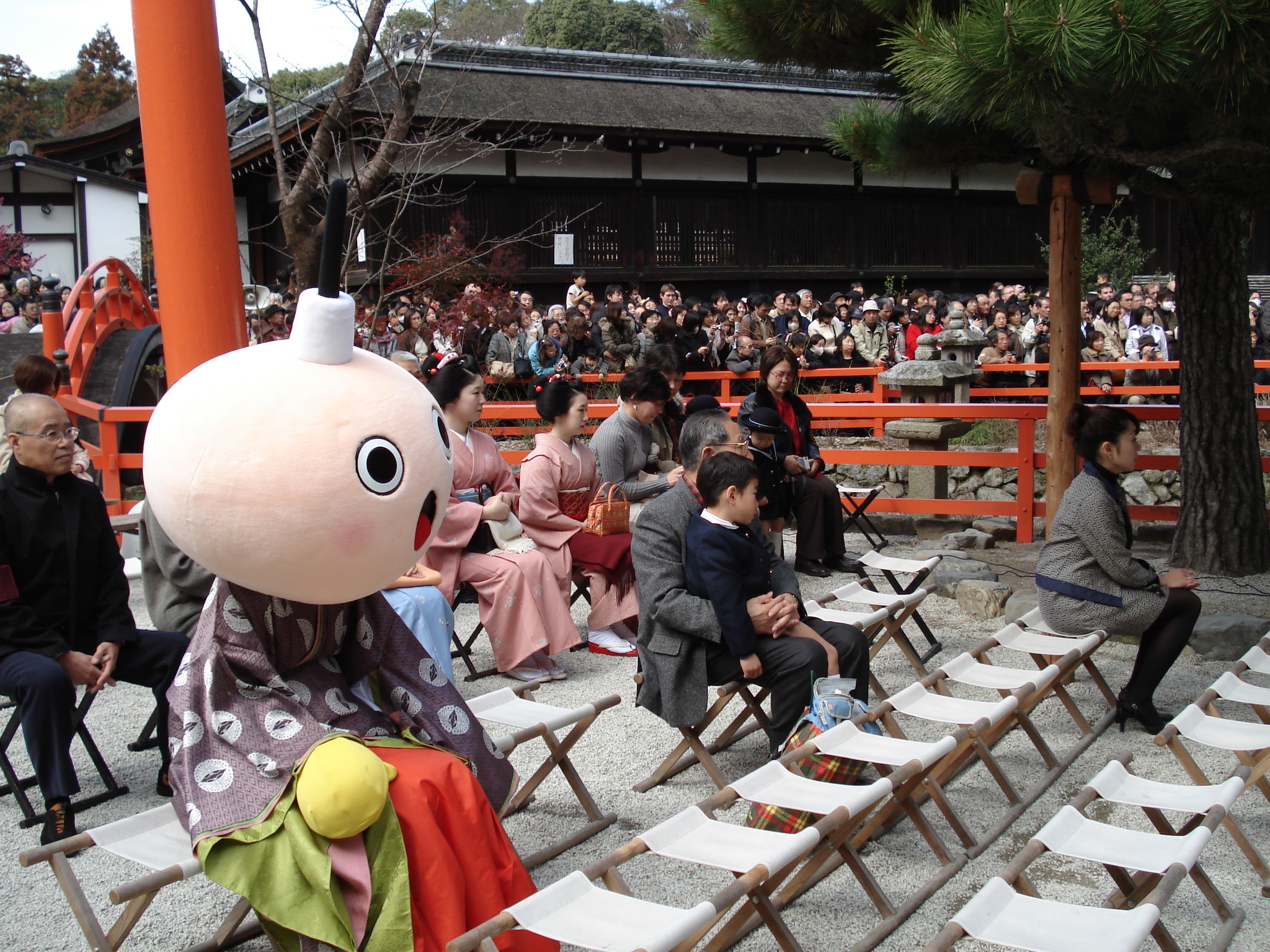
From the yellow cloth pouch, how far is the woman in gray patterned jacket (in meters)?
3.18

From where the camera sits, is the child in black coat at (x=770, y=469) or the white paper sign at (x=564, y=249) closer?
the child in black coat at (x=770, y=469)

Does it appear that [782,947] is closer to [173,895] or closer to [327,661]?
[327,661]

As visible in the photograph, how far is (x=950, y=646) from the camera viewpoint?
18.5 ft

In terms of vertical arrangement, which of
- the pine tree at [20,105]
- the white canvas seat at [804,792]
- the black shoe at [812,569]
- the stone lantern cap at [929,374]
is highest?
the pine tree at [20,105]

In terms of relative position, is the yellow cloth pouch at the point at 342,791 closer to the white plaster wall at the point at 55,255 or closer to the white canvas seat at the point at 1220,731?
the white canvas seat at the point at 1220,731

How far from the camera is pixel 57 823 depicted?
3359 mm

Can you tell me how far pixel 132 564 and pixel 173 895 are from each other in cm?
386

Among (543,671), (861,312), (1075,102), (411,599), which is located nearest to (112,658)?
(411,599)

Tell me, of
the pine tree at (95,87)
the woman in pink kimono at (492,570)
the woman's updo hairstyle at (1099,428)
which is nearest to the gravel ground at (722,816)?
the woman in pink kimono at (492,570)

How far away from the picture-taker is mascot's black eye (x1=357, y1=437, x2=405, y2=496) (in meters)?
2.47

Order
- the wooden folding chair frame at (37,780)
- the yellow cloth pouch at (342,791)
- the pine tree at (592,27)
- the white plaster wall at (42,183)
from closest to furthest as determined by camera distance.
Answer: the yellow cloth pouch at (342,791), the wooden folding chair frame at (37,780), the white plaster wall at (42,183), the pine tree at (592,27)

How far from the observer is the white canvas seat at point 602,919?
2.21m

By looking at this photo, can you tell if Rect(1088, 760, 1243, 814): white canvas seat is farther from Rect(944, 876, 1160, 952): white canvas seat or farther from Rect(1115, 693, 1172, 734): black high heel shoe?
Rect(1115, 693, 1172, 734): black high heel shoe

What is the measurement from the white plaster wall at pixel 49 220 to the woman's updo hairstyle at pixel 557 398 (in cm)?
1814
